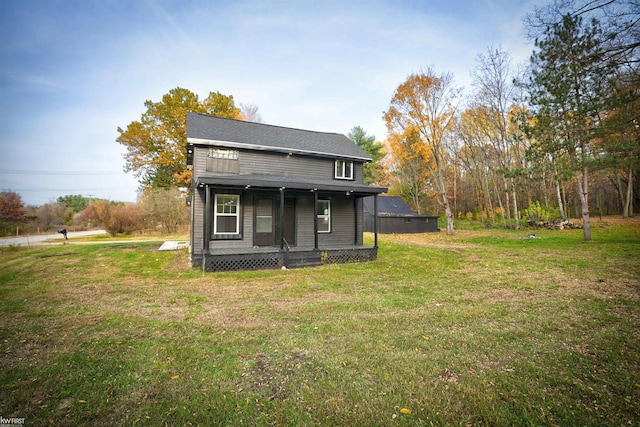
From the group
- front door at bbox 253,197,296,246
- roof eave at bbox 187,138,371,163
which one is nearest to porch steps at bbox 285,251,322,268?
front door at bbox 253,197,296,246

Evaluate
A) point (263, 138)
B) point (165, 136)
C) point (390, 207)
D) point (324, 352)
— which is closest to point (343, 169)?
point (263, 138)

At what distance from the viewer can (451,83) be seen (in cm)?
1988

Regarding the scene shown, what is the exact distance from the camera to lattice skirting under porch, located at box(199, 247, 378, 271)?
8.99 meters

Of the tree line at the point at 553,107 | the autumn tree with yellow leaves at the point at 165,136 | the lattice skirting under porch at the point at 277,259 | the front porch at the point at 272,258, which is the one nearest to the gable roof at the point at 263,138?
the front porch at the point at 272,258

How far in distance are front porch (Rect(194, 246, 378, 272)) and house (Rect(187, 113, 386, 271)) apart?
32 mm

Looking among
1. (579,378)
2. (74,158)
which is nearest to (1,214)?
(74,158)

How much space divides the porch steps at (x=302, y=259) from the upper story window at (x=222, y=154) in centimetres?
477

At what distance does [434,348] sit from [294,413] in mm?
2036

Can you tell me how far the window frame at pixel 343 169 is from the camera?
13273 mm

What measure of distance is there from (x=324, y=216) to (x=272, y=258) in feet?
12.9

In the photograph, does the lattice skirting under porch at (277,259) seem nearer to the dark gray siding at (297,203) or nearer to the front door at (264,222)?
the dark gray siding at (297,203)

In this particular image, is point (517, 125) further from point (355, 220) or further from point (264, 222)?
point (264, 222)

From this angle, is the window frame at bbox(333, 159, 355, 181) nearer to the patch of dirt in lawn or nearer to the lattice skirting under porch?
the lattice skirting under porch

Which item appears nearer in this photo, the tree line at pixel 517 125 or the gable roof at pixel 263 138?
the tree line at pixel 517 125
